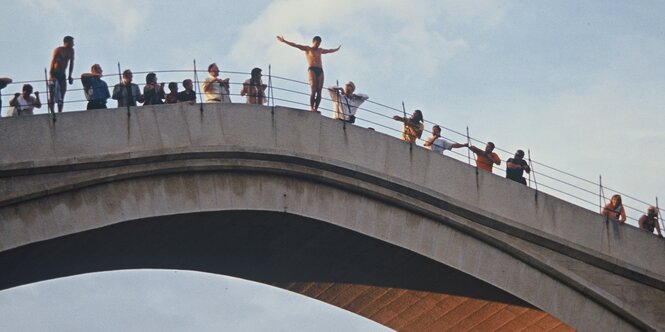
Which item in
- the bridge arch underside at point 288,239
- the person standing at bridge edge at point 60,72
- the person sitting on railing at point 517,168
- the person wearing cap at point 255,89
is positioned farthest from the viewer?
the person sitting on railing at point 517,168

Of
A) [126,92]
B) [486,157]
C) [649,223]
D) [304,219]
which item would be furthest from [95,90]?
[649,223]

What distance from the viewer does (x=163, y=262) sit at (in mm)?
30297

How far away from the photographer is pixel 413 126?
31234 mm

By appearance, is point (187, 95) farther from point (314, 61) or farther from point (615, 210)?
point (615, 210)

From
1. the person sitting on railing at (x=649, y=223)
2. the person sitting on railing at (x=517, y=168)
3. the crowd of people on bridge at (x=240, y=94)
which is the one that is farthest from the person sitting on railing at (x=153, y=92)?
the person sitting on railing at (x=649, y=223)

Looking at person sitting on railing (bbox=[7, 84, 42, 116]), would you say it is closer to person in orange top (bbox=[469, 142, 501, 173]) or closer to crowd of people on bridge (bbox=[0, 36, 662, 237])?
crowd of people on bridge (bbox=[0, 36, 662, 237])

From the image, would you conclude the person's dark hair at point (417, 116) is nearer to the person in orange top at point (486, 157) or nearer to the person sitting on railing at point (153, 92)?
the person in orange top at point (486, 157)

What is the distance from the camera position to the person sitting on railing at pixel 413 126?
3109 centimetres

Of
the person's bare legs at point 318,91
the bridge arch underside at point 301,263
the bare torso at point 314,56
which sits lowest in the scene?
the bridge arch underside at point 301,263

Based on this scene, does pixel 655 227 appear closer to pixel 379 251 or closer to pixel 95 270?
pixel 379 251

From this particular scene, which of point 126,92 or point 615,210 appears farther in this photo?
point 615,210

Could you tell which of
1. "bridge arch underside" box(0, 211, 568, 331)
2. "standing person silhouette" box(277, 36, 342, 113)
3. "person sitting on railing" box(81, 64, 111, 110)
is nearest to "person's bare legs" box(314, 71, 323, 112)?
"standing person silhouette" box(277, 36, 342, 113)

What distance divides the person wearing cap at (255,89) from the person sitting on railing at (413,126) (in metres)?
2.99

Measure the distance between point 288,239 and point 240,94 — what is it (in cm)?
286
